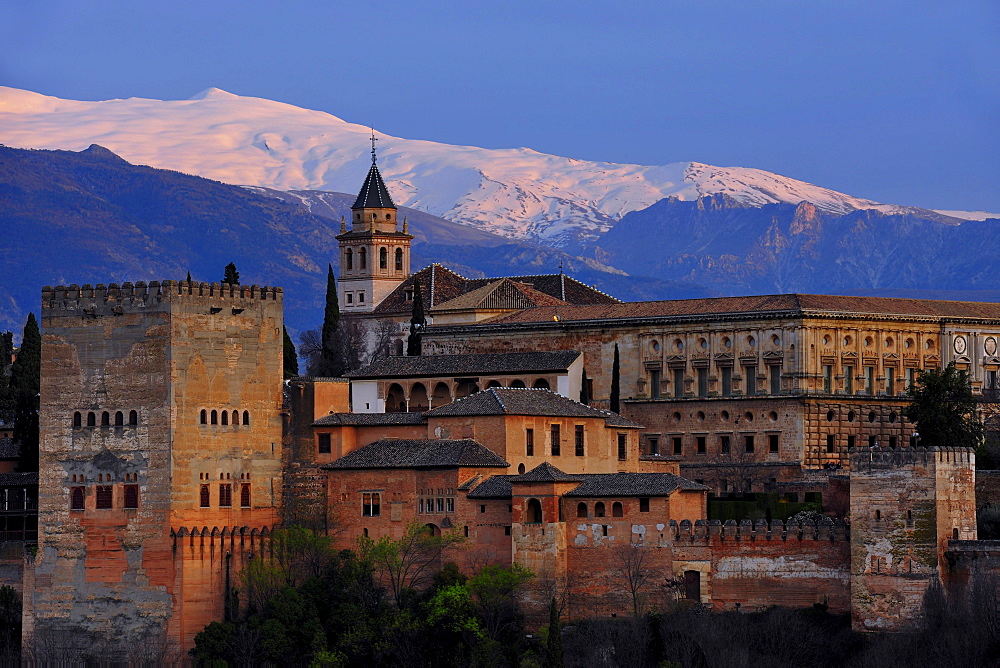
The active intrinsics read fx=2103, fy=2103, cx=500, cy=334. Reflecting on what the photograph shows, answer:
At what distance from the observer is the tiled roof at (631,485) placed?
220ft

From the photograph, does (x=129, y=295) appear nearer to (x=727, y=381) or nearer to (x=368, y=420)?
(x=368, y=420)

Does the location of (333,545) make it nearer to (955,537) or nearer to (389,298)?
(955,537)

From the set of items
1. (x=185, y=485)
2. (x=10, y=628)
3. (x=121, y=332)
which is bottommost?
(x=10, y=628)

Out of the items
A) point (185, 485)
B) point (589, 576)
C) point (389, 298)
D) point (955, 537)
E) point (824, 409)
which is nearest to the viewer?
point (955, 537)

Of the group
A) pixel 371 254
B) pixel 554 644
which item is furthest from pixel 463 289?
pixel 554 644

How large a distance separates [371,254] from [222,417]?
46527mm

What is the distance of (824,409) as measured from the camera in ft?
292

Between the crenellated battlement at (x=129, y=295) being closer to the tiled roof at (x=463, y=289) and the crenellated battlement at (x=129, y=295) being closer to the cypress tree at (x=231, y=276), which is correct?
the cypress tree at (x=231, y=276)

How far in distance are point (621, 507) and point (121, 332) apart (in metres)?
18.7

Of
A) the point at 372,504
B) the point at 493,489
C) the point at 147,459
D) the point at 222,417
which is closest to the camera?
the point at 493,489

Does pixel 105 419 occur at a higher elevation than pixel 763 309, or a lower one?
lower

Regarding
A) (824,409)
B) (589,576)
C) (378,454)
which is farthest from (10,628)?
(824,409)

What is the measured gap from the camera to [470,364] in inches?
3401

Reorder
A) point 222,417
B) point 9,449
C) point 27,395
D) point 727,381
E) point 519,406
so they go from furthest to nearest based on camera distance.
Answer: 1. point 727,381
2. point 27,395
3. point 9,449
4. point 519,406
5. point 222,417
